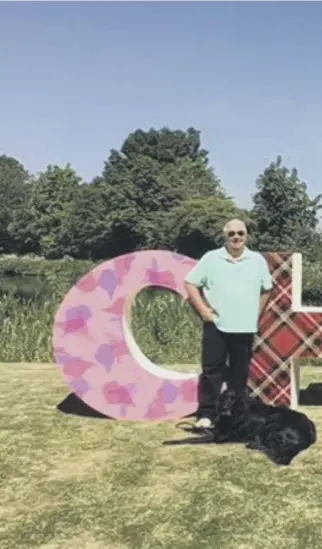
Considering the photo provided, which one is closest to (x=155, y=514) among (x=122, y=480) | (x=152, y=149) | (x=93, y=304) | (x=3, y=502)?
(x=122, y=480)

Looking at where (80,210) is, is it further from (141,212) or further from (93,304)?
A: (93,304)

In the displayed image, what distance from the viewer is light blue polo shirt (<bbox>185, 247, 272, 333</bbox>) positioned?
A: 583cm

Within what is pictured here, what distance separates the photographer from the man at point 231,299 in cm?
583

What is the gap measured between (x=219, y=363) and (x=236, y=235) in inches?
40.2

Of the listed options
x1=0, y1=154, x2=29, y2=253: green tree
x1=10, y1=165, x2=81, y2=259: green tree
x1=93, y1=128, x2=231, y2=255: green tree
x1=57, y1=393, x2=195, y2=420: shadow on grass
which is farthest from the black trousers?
x1=0, y1=154, x2=29, y2=253: green tree

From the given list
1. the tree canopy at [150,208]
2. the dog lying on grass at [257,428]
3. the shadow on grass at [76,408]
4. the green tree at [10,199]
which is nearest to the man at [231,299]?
the dog lying on grass at [257,428]

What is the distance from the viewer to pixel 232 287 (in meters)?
5.82

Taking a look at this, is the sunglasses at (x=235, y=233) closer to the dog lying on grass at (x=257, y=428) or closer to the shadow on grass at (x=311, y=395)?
the dog lying on grass at (x=257, y=428)

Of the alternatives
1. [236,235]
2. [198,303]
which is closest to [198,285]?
[198,303]

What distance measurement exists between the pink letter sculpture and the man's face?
0.80 meters

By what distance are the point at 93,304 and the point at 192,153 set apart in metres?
69.7

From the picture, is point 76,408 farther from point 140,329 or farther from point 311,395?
point 140,329

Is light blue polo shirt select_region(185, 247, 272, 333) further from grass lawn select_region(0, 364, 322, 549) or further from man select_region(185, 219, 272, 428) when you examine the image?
grass lawn select_region(0, 364, 322, 549)

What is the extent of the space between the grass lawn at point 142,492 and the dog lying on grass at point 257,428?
0.11 meters
